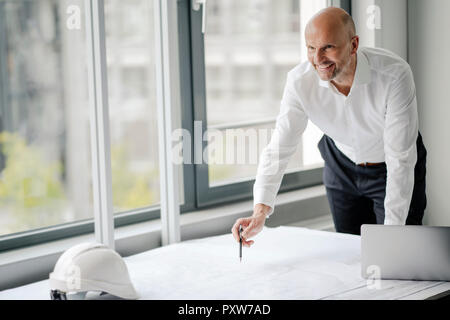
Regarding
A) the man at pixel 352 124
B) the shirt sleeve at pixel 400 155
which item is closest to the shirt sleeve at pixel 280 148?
the man at pixel 352 124

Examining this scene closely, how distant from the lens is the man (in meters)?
1.98

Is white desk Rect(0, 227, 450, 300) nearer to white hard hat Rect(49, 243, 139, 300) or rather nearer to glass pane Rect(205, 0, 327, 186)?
white hard hat Rect(49, 243, 139, 300)

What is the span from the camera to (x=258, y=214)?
206cm

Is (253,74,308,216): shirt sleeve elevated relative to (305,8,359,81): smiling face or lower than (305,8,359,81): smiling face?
lower


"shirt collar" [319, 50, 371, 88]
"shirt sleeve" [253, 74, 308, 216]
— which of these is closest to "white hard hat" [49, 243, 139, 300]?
"shirt sleeve" [253, 74, 308, 216]

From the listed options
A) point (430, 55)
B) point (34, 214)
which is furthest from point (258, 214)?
point (430, 55)

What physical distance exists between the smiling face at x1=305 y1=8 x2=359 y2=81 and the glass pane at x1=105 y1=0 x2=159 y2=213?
3.07ft

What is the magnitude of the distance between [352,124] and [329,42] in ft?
1.22

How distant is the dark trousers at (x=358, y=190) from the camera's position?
7.70 ft

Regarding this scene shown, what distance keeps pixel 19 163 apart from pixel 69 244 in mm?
330

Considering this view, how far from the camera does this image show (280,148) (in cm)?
217

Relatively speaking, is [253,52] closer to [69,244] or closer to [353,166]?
[353,166]

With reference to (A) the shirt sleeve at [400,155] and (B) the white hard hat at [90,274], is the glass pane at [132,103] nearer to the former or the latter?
(B) the white hard hat at [90,274]

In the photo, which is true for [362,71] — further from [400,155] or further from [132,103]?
[132,103]
